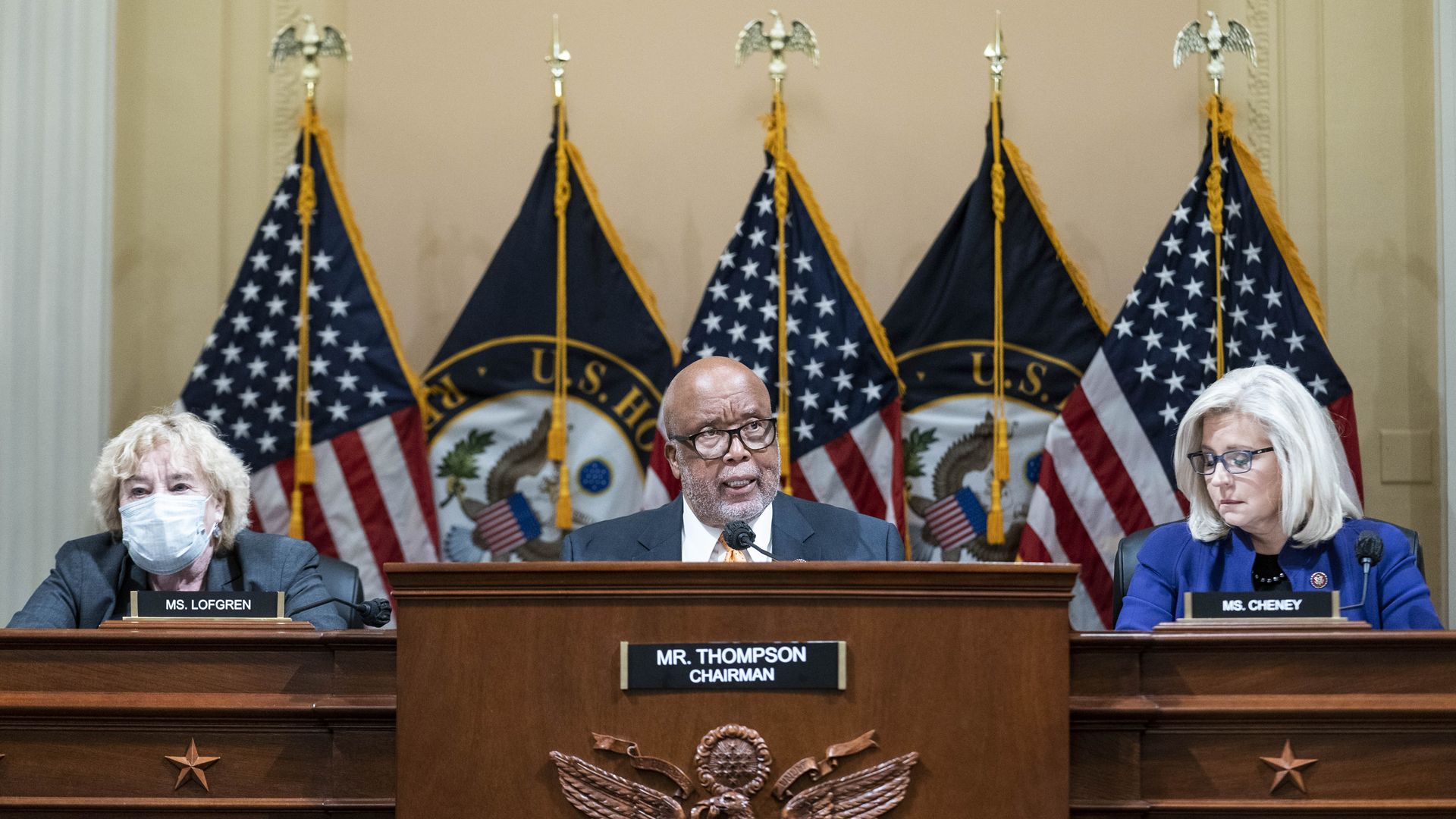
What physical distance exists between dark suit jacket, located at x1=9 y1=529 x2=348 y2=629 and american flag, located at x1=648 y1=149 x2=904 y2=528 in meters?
1.48

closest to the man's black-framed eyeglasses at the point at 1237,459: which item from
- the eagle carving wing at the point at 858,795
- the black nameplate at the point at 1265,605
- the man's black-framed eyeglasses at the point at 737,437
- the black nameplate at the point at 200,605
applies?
the black nameplate at the point at 1265,605

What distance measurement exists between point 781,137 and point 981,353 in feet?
3.21

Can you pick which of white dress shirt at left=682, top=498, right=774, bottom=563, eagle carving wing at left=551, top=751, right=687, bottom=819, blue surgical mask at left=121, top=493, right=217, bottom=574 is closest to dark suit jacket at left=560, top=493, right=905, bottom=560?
white dress shirt at left=682, top=498, right=774, bottom=563

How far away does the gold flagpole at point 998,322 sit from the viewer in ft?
15.9

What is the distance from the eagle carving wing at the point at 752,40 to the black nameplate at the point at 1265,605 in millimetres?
2928

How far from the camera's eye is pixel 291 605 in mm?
3414

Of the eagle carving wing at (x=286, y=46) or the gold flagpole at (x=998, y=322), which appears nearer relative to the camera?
the gold flagpole at (x=998, y=322)

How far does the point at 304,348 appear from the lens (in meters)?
4.96

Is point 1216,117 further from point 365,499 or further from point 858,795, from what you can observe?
point 858,795

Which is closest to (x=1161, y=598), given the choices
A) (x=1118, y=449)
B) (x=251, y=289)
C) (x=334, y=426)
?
(x=1118, y=449)

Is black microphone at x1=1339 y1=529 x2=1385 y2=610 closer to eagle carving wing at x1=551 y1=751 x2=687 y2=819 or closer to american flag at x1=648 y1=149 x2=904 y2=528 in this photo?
eagle carving wing at x1=551 y1=751 x2=687 y2=819

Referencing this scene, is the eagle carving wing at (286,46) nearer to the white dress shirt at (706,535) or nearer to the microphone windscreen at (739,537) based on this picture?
the white dress shirt at (706,535)

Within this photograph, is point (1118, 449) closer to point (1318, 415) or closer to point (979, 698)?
point (1318, 415)

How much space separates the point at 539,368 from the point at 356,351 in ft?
1.99
